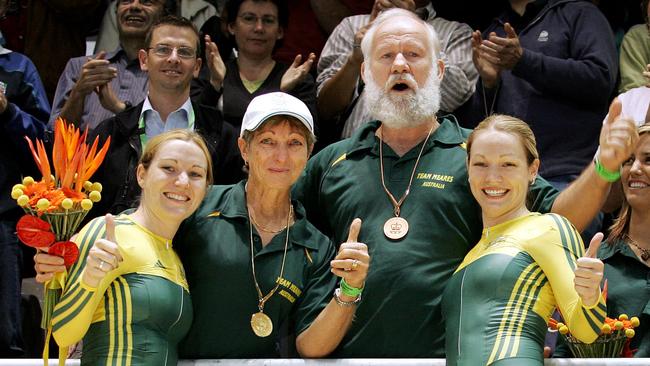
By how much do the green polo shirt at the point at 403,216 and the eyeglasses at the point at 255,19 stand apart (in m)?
1.73

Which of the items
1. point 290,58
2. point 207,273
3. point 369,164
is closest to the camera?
→ point 207,273

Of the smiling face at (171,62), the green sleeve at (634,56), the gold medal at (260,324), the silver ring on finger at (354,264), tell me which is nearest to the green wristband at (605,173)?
the silver ring on finger at (354,264)

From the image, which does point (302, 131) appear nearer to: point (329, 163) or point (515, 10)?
point (329, 163)

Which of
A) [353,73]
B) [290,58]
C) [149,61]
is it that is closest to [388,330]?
[353,73]

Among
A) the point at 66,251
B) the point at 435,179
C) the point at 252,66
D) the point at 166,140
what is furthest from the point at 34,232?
the point at 252,66

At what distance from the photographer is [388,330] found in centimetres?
427

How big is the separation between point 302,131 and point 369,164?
1.22ft

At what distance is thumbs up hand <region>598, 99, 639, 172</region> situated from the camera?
3.90 metres

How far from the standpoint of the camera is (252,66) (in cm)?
616

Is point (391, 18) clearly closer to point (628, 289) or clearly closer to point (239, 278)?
point (239, 278)

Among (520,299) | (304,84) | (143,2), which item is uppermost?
(143,2)

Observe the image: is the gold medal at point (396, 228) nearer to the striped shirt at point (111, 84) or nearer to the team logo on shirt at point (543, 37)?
the team logo on shirt at point (543, 37)

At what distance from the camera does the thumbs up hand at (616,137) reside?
3902mm

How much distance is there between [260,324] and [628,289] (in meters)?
1.52
